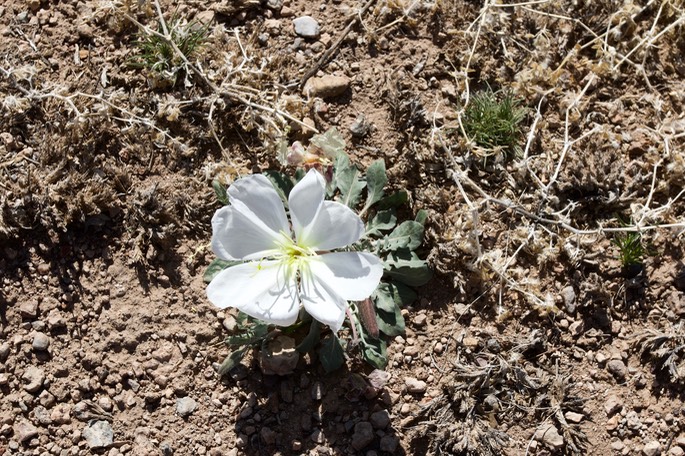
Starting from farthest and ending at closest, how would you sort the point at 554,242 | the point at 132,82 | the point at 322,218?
the point at 132,82 < the point at 554,242 < the point at 322,218

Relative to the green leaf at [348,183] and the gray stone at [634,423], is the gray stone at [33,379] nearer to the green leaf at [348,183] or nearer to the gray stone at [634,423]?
the green leaf at [348,183]

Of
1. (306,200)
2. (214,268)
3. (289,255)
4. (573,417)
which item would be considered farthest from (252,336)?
(573,417)

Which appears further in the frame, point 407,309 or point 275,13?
point 275,13

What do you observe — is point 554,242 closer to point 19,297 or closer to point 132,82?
point 132,82

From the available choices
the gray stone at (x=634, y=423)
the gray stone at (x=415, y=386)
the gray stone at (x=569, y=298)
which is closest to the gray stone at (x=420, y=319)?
the gray stone at (x=415, y=386)

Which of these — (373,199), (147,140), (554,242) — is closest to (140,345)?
(147,140)

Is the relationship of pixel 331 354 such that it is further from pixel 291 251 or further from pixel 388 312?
pixel 291 251
